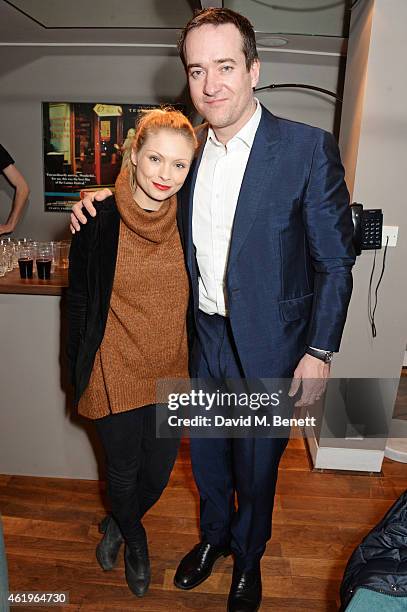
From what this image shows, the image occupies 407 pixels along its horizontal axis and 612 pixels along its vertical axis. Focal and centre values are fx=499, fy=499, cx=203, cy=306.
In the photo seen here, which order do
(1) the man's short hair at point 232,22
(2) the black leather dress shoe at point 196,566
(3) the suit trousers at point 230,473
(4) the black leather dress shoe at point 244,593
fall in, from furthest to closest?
(2) the black leather dress shoe at point 196,566, (4) the black leather dress shoe at point 244,593, (3) the suit trousers at point 230,473, (1) the man's short hair at point 232,22

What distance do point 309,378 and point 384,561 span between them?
0.50m

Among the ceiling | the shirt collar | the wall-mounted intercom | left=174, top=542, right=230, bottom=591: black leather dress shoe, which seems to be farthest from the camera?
the ceiling

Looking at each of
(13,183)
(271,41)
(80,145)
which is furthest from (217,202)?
(80,145)

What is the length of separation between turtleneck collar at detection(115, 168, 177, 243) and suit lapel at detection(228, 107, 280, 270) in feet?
0.63

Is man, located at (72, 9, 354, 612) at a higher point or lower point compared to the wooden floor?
higher

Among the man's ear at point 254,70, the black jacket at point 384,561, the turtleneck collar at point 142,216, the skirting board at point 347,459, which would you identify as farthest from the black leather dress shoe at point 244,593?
the man's ear at point 254,70

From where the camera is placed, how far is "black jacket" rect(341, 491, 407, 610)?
1.04 m

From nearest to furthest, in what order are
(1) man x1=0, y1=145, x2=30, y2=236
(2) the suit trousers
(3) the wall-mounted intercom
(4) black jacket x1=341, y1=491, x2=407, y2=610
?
(4) black jacket x1=341, y1=491, x2=407, y2=610 → (2) the suit trousers → (3) the wall-mounted intercom → (1) man x1=0, y1=145, x2=30, y2=236

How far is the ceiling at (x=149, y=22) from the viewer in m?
2.40

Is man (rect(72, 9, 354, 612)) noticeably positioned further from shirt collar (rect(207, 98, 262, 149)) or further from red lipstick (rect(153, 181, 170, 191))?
red lipstick (rect(153, 181, 170, 191))

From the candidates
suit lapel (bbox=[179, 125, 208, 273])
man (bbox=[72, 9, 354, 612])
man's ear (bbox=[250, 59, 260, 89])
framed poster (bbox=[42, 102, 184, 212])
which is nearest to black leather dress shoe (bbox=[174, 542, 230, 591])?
man (bbox=[72, 9, 354, 612])

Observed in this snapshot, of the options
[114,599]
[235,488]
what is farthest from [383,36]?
[114,599]

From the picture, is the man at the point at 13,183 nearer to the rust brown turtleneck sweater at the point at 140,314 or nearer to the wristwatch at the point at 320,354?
the rust brown turtleneck sweater at the point at 140,314

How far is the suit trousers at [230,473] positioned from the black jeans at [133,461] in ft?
0.41
